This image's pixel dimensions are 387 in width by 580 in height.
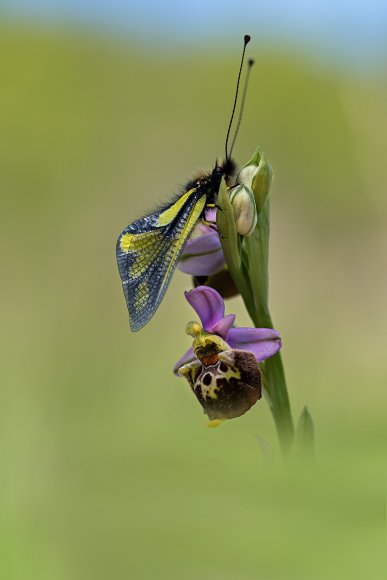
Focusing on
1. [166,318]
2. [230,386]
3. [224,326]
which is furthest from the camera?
[166,318]

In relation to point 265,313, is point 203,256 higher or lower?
higher

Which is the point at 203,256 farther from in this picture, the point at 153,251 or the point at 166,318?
the point at 166,318

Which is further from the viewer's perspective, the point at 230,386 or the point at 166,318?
the point at 166,318

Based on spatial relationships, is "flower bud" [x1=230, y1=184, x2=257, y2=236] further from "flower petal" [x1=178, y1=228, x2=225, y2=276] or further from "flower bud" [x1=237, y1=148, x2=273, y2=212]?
"flower petal" [x1=178, y1=228, x2=225, y2=276]

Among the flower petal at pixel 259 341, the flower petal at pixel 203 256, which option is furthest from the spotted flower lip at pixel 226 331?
the flower petal at pixel 203 256

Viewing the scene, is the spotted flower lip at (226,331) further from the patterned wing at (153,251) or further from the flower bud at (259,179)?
the flower bud at (259,179)

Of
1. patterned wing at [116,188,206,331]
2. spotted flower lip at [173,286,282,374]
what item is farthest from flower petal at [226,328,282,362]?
patterned wing at [116,188,206,331]

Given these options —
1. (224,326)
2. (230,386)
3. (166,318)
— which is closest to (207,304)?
(224,326)
